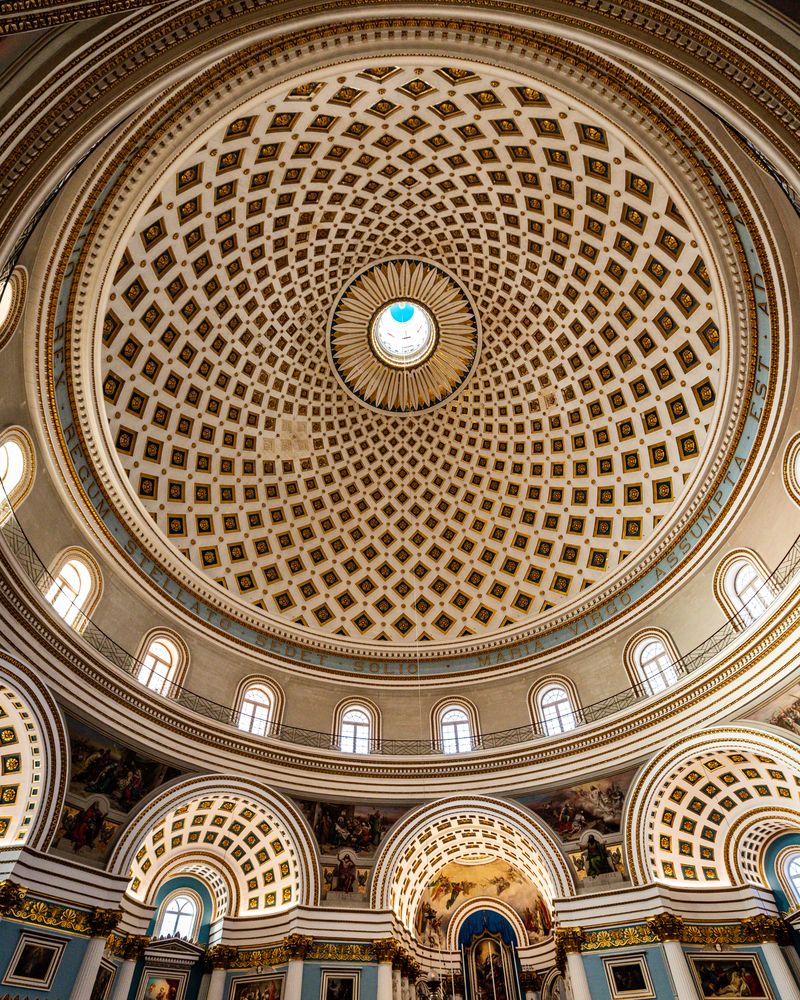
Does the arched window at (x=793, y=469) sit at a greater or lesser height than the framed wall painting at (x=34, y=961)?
greater

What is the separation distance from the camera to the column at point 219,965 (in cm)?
1948

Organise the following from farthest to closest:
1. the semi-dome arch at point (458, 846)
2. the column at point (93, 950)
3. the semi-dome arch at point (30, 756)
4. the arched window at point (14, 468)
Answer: the semi-dome arch at point (458, 846) < the arched window at point (14, 468) < the semi-dome arch at point (30, 756) < the column at point (93, 950)

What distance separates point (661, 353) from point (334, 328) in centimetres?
1364

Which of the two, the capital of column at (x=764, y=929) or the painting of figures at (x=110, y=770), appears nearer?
the painting of figures at (x=110, y=770)

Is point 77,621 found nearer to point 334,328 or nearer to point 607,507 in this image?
point 334,328

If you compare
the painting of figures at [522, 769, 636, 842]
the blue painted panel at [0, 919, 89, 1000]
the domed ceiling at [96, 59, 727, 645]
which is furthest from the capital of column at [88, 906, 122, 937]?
the painting of figures at [522, 769, 636, 842]

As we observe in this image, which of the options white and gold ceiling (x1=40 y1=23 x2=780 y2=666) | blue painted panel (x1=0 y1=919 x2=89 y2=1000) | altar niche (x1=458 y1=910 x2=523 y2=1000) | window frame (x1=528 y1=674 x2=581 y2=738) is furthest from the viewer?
altar niche (x1=458 y1=910 x2=523 y2=1000)

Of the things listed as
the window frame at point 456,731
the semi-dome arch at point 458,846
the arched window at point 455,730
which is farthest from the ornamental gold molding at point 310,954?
the arched window at point 455,730

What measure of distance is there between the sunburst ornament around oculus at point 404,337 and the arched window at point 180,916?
68.0ft

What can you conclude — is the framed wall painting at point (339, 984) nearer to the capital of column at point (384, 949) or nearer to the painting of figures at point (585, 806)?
the capital of column at point (384, 949)

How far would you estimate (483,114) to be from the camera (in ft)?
69.5

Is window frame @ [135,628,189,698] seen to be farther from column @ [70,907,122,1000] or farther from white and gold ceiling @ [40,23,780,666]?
column @ [70,907,122,1000]

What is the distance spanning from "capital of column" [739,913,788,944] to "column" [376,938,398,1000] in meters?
10.2

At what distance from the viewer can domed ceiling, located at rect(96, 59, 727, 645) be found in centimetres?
2103
